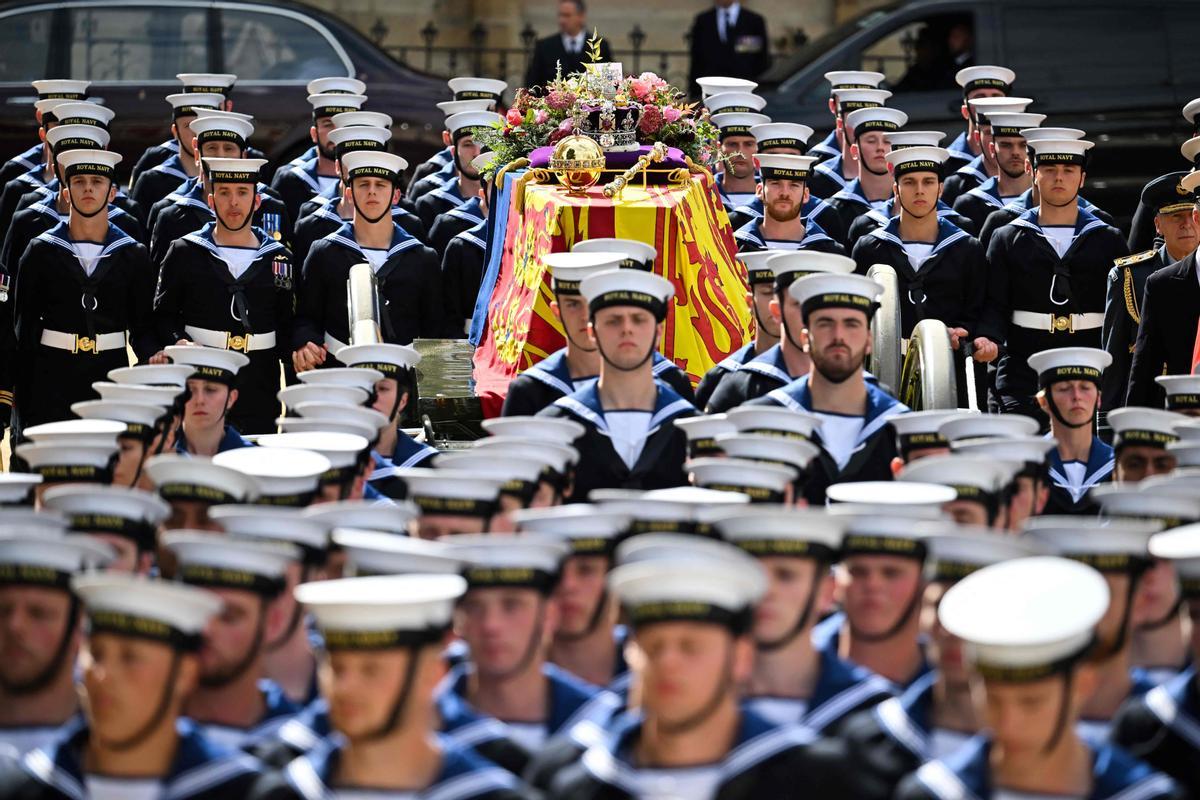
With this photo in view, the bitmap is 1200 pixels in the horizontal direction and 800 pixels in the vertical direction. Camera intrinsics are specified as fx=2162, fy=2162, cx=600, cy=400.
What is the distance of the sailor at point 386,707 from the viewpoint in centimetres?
475

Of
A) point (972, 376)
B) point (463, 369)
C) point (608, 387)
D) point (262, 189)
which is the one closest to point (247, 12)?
point (262, 189)

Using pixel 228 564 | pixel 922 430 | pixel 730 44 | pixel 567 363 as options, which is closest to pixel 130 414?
pixel 567 363

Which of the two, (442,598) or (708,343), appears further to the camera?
(708,343)

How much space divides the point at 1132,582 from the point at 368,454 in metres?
2.58

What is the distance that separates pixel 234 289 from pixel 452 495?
456 cm

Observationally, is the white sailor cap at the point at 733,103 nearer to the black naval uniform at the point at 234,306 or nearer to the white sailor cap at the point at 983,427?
the black naval uniform at the point at 234,306

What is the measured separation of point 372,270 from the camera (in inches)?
403

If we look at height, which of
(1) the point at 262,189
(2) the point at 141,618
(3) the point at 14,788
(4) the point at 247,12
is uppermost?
(4) the point at 247,12

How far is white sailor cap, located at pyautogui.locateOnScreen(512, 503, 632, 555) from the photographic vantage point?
219 inches

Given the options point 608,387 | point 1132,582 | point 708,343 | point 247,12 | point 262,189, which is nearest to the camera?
point 1132,582

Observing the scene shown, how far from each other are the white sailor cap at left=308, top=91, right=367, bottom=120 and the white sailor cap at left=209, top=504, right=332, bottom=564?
7342 millimetres

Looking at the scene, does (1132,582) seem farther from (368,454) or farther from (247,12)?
(247,12)

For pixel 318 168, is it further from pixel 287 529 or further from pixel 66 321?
pixel 287 529

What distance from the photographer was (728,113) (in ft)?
40.8
